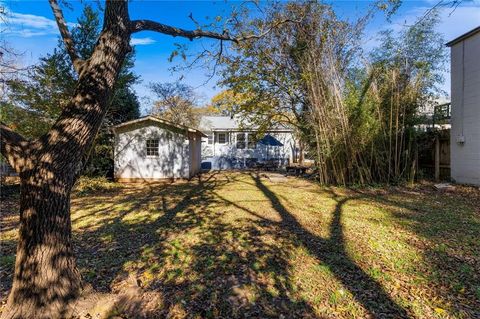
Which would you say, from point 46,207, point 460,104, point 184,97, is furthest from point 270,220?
point 184,97

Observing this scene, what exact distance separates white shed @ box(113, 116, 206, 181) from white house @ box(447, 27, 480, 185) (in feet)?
33.2

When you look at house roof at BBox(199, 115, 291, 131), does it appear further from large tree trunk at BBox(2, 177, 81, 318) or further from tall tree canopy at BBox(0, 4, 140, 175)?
large tree trunk at BBox(2, 177, 81, 318)

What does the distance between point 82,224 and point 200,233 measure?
2553mm

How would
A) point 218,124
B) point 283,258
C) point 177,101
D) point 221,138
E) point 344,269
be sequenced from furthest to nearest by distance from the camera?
point 177,101 < point 218,124 < point 221,138 < point 283,258 < point 344,269

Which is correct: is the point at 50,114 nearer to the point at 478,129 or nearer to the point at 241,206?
the point at 241,206

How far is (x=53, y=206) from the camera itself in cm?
229

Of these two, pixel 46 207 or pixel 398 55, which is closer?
pixel 46 207

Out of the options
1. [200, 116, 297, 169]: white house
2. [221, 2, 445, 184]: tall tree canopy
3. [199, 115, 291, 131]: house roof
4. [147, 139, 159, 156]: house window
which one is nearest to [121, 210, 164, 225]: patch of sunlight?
[221, 2, 445, 184]: tall tree canopy

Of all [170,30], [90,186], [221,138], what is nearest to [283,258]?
[170,30]

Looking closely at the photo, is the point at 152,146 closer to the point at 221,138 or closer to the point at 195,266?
the point at 221,138

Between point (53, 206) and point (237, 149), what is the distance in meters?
17.8

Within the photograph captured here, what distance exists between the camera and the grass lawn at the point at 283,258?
2.61 metres

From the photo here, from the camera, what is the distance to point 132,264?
11.6ft

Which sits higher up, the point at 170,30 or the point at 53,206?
A: the point at 170,30
